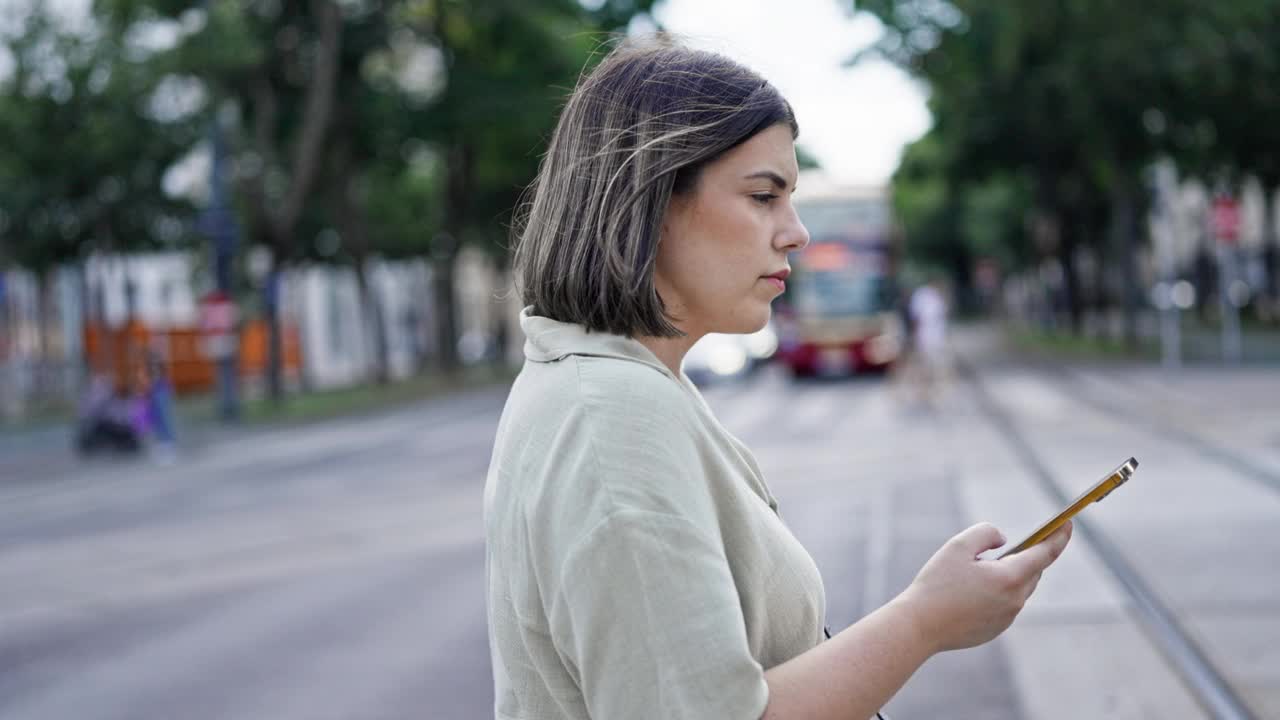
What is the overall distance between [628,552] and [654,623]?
66mm

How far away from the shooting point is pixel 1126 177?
94.9 ft

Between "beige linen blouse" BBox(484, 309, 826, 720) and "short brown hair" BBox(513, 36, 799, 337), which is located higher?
"short brown hair" BBox(513, 36, 799, 337)

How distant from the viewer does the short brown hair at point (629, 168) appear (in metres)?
1.53

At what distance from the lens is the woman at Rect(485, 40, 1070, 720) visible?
1.33 meters

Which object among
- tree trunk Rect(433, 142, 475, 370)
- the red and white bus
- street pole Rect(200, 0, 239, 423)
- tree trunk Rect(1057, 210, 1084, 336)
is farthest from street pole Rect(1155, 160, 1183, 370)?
tree trunk Rect(433, 142, 475, 370)

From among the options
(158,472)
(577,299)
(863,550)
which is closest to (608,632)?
(577,299)

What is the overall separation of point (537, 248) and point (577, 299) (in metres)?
0.11

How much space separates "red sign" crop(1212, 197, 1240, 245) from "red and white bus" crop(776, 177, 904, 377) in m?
7.07

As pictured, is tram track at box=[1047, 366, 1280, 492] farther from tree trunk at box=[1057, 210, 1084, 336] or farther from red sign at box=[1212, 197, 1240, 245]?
tree trunk at box=[1057, 210, 1084, 336]

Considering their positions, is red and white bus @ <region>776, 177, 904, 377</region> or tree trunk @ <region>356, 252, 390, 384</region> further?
tree trunk @ <region>356, 252, 390, 384</region>

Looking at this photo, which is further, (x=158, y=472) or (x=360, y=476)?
(x=158, y=472)

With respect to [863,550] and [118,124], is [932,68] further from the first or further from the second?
[863,550]

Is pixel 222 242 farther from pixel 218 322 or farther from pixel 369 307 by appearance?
pixel 369 307

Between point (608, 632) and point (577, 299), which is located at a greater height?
point (577, 299)
